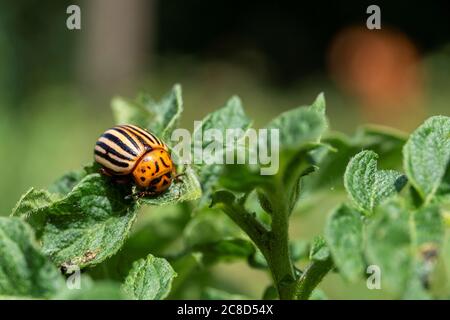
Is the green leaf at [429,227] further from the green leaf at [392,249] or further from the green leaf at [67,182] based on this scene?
the green leaf at [67,182]

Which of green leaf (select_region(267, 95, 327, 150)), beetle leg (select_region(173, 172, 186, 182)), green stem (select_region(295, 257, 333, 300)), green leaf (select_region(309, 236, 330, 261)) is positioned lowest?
green stem (select_region(295, 257, 333, 300))

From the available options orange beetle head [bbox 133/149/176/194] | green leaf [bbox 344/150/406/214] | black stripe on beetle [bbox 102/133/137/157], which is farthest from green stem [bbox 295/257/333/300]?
black stripe on beetle [bbox 102/133/137/157]

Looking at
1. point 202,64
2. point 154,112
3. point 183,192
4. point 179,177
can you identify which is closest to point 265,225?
point 183,192

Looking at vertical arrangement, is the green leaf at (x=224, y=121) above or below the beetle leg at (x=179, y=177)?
above

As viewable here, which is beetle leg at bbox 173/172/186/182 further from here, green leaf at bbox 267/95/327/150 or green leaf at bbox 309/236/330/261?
green leaf at bbox 267/95/327/150

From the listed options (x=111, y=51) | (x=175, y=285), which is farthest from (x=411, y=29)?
(x=175, y=285)

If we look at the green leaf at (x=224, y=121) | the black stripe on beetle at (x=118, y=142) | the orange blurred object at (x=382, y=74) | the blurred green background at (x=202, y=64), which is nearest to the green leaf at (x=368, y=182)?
the green leaf at (x=224, y=121)
